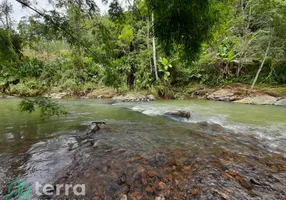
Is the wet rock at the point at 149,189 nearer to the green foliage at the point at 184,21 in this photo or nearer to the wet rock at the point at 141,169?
the wet rock at the point at 141,169

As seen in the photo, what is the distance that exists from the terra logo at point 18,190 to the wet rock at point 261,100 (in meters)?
11.2

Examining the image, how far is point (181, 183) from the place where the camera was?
5.86 feet

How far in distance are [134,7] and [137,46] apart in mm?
13125

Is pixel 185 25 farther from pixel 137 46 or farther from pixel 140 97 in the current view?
pixel 137 46

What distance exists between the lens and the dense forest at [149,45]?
10.2 feet

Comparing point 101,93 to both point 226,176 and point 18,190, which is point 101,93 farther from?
point 226,176

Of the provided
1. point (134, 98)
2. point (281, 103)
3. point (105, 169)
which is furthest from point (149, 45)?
point (105, 169)

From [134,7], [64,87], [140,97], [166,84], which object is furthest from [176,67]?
[134,7]

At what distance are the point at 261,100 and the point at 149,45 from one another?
9.24m

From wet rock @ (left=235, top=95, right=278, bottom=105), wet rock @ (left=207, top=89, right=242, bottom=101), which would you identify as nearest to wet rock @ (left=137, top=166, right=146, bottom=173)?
wet rock @ (left=235, top=95, right=278, bottom=105)

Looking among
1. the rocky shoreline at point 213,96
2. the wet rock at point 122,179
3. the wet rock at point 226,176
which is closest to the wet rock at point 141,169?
the wet rock at point 122,179

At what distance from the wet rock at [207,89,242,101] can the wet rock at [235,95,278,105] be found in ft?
2.29

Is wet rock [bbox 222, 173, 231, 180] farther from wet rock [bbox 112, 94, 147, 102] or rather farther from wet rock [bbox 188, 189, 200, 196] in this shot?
wet rock [bbox 112, 94, 147, 102]

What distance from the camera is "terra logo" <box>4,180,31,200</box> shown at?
5.23 ft
